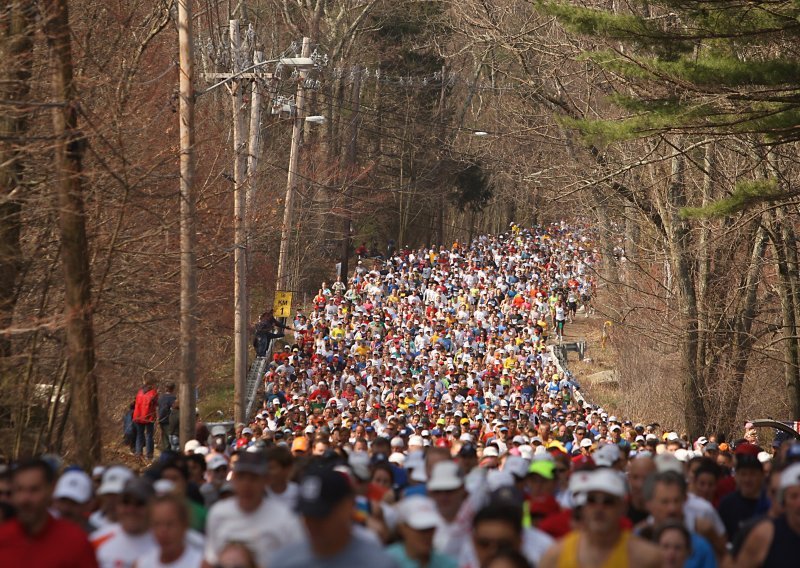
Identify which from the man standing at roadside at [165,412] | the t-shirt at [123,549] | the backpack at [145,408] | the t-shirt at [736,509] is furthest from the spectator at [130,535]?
the backpack at [145,408]

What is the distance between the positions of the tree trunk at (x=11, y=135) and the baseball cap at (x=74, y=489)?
6946 mm

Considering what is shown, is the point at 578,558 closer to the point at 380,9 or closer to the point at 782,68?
the point at 782,68

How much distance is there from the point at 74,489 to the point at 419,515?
8.33 ft

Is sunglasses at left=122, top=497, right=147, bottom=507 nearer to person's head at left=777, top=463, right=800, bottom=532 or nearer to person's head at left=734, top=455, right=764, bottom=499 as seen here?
person's head at left=777, top=463, right=800, bottom=532

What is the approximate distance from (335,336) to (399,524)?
3608 centimetres

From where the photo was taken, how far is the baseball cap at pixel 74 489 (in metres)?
8.12

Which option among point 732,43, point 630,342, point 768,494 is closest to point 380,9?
point 630,342

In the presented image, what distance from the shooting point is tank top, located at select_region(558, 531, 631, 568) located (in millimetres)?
5953

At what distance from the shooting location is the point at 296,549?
4.86 metres

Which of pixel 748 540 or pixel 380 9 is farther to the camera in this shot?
pixel 380 9

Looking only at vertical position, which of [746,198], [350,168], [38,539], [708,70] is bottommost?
[38,539]

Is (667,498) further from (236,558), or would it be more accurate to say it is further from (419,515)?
(236,558)

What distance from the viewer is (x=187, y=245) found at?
730 inches

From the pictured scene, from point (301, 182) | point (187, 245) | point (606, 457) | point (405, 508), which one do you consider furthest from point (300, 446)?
point (301, 182)
